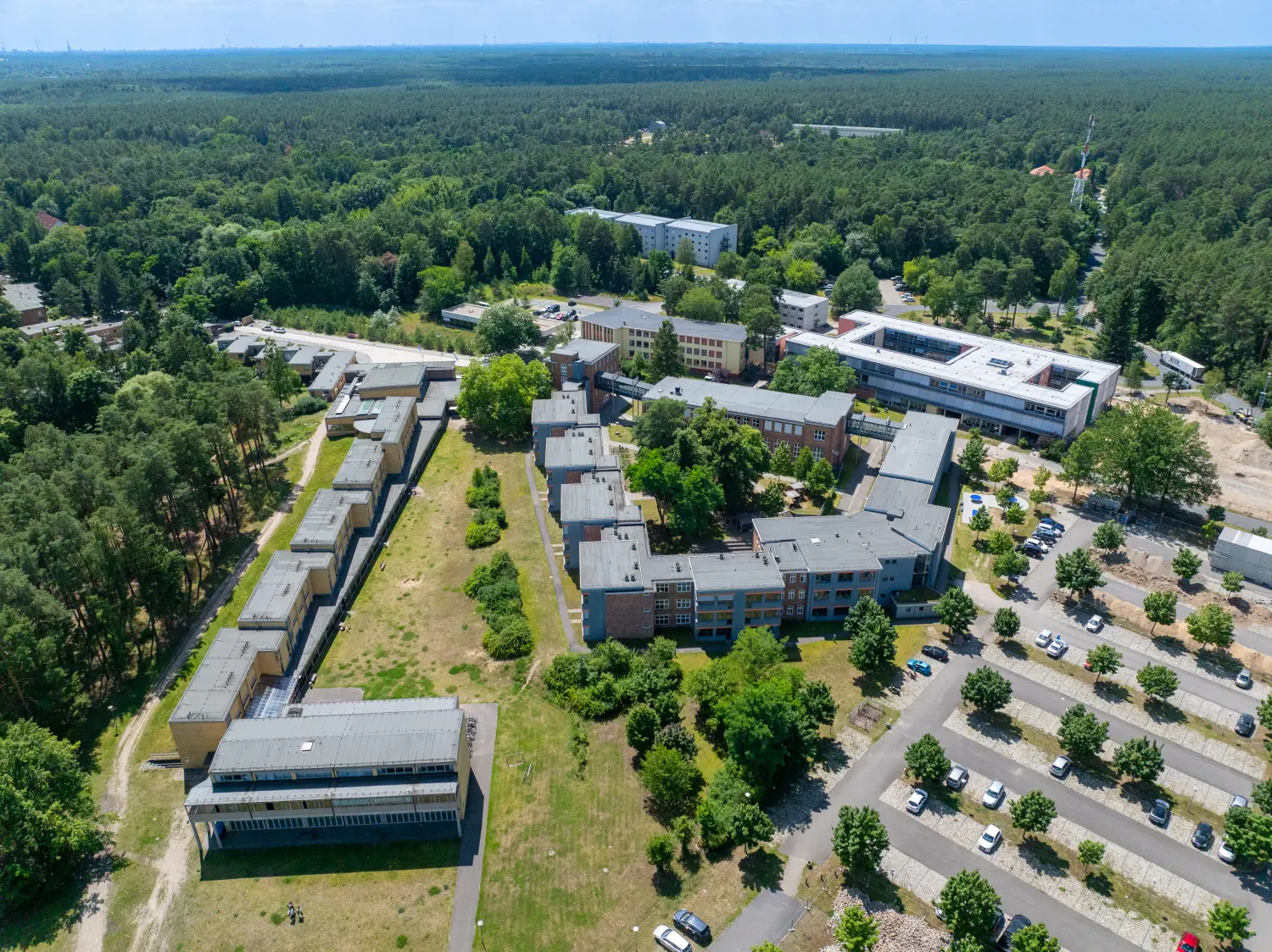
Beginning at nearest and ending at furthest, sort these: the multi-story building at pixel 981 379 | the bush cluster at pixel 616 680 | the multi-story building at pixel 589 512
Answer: the bush cluster at pixel 616 680 → the multi-story building at pixel 589 512 → the multi-story building at pixel 981 379

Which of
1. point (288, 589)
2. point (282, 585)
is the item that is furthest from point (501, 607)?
point (282, 585)

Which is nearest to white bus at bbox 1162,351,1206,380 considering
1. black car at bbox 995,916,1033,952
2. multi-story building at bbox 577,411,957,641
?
multi-story building at bbox 577,411,957,641

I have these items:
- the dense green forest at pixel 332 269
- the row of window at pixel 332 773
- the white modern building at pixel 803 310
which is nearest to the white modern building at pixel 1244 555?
the dense green forest at pixel 332 269

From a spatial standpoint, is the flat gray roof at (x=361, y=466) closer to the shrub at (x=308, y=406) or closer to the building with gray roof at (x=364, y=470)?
the building with gray roof at (x=364, y=470)

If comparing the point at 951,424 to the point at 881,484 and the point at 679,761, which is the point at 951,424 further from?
the point at 679,761

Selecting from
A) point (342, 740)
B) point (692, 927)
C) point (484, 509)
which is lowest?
point (484, 509)

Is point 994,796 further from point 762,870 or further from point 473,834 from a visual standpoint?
point 473,834
